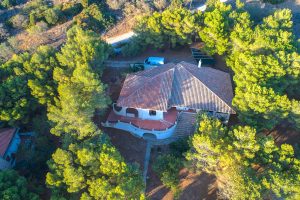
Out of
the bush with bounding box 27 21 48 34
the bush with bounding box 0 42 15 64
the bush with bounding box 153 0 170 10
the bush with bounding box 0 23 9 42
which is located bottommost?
the bush with bounding box 0 42 15 64

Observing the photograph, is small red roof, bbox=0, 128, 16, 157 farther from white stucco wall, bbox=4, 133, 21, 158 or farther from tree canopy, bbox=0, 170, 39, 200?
tree canopy, bbox=0, 170, 39, 200

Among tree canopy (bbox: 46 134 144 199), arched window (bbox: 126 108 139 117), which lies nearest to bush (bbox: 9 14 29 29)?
arched window (bbox: 126 108 139 117)

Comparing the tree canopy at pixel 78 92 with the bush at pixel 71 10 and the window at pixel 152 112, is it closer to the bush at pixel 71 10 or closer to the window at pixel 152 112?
the window at pixel 152 112

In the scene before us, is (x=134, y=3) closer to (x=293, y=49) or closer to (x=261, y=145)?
(x=293, y=49)

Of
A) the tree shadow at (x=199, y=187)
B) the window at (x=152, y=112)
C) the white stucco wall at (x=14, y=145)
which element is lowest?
the tree shadow at (x=199, y=187)

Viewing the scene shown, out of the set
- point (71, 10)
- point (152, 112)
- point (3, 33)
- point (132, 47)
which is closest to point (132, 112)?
point (152, 112)

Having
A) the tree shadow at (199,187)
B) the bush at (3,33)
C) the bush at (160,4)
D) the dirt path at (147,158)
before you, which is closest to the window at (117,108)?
the dirt path at (147,158)
